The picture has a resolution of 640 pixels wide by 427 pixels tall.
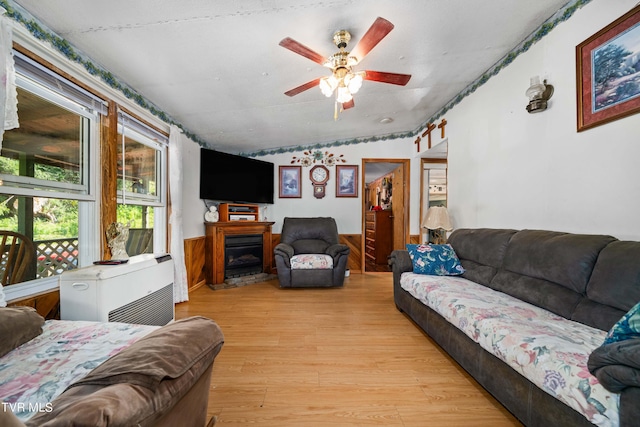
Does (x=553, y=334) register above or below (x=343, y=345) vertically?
above

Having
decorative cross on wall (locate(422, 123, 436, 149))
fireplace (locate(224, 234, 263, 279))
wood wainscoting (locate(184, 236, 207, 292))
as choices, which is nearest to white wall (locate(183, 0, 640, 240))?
wood wainscoting (locate(184, 236, 207, 292))

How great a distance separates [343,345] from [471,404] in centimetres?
87

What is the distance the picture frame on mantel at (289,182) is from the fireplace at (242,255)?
3.10ft

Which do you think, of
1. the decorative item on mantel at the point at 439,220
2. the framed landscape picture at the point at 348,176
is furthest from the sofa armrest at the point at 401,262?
the framed landscape picture at the point at 348,176

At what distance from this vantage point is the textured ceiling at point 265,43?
59.7 inches

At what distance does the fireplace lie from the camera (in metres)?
3.66

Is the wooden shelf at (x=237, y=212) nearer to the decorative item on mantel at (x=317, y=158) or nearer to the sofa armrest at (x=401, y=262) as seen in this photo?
the decorative item on mantel at (x=317, y=158)

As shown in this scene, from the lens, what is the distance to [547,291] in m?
1.56

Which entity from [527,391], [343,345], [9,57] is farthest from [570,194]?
[9,57]

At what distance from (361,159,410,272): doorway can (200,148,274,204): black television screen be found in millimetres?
1799

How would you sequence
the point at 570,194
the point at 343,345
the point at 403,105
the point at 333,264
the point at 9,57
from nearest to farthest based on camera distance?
the point at 9,57 → the point at 570,194 → the point at 343,345 → the point at 403,105 → the point at 333,264

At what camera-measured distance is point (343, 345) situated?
1.90 metres

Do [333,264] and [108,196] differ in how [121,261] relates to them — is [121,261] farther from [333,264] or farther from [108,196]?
[333,264]

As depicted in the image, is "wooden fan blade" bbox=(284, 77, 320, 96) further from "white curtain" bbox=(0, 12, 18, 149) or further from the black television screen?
the black television screen
